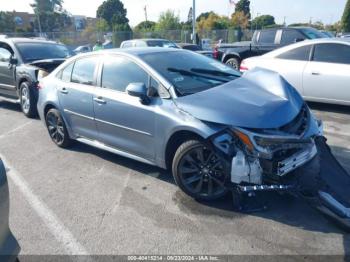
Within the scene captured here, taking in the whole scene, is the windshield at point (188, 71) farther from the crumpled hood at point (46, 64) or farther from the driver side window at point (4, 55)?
the driver side window at point (4, 55)

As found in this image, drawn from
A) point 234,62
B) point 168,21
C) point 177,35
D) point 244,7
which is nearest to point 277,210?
point 234,62

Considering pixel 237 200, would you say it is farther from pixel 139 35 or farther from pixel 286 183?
pixel 139 35

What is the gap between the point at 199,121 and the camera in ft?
11.7

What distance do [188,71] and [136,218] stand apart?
1.98 meters

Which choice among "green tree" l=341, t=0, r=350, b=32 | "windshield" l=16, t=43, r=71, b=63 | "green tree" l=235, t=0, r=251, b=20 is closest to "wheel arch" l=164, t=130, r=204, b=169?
"windshield" l=16, t=43, r=71, b=63

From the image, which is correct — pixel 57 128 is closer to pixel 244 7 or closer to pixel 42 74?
pixel 42 74

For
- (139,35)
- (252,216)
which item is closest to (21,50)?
(252,216)

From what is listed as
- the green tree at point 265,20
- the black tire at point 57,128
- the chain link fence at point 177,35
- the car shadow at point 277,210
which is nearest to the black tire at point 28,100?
the black tire at point 57,128

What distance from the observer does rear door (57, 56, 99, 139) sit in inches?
193

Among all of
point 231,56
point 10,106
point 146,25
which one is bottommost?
point 146,25

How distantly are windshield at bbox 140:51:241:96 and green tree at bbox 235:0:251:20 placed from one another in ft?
242

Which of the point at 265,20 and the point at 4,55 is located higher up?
the point at 4,55

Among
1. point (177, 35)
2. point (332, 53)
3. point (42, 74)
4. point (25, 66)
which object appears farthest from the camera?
point (177, 35)

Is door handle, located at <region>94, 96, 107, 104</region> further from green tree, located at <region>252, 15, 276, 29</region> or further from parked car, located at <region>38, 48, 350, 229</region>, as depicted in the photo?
green tree, located at <region>252, 15, 276, 29</region>
